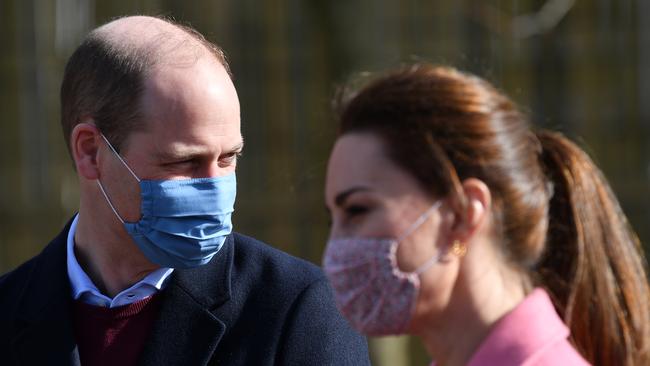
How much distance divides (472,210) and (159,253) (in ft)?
3.68

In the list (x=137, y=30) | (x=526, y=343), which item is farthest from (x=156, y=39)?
(x=526, y=343)

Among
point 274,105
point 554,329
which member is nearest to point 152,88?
point 554,329

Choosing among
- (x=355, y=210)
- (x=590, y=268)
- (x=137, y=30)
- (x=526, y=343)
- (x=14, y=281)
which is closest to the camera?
(x=526, y=343)

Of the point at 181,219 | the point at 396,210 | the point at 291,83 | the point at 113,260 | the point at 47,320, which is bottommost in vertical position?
the point at 291,83

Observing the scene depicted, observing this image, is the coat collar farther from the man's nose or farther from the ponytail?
the ponytail

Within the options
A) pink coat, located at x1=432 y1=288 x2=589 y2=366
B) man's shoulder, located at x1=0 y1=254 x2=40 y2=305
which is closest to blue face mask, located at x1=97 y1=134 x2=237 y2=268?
man's shoulder, located at x1=0 y1=254 x2=40 y2=305

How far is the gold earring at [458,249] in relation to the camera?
236 centimetres

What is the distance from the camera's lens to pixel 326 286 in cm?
332

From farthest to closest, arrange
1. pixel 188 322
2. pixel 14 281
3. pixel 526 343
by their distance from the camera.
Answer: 1. pixel 14 281
2. pixel 188 322
3. pixel 526 343

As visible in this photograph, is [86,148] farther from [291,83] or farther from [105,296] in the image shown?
[291,83]

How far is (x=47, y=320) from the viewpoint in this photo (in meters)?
3.23

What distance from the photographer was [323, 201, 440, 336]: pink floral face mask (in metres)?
2.40

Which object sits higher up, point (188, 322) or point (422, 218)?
point (422, 218)

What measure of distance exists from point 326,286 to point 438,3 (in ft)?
22.9
